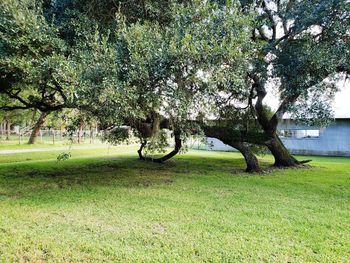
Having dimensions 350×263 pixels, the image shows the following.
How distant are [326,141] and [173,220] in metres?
18.2

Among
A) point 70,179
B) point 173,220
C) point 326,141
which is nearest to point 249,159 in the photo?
point 70,179

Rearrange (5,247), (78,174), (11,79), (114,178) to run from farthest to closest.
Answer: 1. (78,174)
2. (114,178)
3. (11,79)
4. (5,247)

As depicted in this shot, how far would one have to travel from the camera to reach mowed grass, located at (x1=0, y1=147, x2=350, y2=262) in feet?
11.2

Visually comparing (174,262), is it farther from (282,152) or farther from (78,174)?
(282,152)

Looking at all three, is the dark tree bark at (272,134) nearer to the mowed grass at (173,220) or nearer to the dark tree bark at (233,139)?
the dark tree bark at (233,139)

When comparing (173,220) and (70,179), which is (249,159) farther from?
(173,220)

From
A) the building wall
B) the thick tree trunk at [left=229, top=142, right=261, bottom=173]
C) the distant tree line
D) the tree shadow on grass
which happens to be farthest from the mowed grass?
the building wall

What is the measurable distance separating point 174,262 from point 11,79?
6.48 meters

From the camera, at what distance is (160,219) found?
468cm

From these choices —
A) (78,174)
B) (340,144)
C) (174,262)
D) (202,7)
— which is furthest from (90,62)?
(340,144)

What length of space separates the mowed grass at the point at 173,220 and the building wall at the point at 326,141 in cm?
1264

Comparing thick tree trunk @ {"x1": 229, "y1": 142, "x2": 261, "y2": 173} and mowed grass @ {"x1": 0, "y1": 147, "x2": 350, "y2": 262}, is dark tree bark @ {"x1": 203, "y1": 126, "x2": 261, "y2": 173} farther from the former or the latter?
mowed grass @ {"x1": 0, "y1": 147, "x2": 350, "y2": 262}

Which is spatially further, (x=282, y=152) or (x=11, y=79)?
(x=282, y=152)

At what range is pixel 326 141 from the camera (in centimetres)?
1939
